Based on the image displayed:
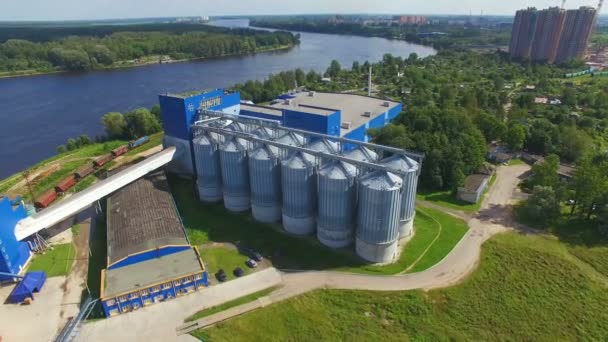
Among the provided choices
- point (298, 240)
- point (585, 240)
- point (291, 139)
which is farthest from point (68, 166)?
point (585, 240)

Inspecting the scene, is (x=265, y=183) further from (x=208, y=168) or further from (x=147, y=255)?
(x=147, y=255)

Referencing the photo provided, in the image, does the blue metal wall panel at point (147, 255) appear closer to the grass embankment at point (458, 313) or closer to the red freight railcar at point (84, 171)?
the grass embankment at point (458, 313)

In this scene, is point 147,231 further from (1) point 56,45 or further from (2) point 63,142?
(1) point 56,45

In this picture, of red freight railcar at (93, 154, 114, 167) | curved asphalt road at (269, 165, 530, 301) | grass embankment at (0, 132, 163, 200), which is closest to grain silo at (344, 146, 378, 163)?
curved asphalt road at (269, 165, 530, 301)

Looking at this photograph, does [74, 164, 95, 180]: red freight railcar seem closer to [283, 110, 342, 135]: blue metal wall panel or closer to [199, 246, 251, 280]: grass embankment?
[199, 246, 251, 280]: grass embankment

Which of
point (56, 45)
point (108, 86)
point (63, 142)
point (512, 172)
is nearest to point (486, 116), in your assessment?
point (512, 172)

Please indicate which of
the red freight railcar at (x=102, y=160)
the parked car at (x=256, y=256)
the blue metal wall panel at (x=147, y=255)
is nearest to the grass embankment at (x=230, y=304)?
the parked car at (x=256, y=256)
